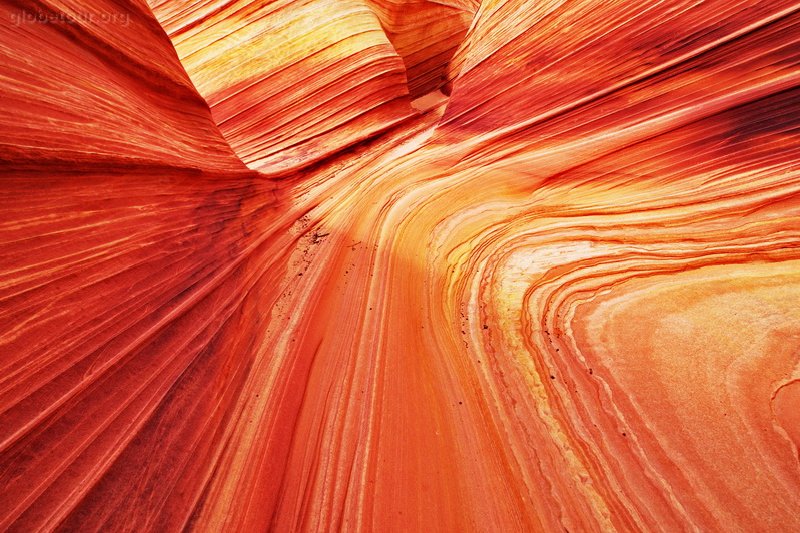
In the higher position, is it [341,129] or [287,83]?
[287,83]

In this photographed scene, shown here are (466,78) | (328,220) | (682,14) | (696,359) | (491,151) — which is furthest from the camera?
(466,78)

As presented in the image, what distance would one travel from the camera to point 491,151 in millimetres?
2729

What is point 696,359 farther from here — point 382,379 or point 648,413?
point 382,379

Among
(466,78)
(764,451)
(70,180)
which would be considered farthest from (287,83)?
(764,451)

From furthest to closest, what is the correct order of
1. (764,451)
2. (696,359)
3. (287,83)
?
1. (287,83)
2. (696,359)
3. (764,451)

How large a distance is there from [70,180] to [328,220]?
1.33 m

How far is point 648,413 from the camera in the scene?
1.25 metres

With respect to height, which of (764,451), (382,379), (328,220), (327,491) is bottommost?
(764,451)

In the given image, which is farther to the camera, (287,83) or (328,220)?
(287,83)

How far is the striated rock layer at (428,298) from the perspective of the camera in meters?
1.02

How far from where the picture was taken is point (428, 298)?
1815 mm

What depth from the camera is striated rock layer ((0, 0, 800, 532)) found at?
40.3 inches

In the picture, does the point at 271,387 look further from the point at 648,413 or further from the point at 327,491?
the point at 648,413

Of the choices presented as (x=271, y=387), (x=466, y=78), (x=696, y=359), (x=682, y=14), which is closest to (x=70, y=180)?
(x=271, y=387)
